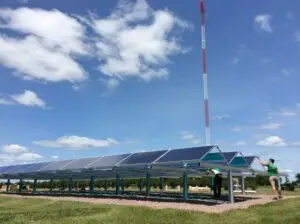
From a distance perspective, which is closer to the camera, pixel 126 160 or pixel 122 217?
pixel 122 217

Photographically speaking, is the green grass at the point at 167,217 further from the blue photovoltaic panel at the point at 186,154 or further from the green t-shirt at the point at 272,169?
the blue photovoltaic panel at the point at 186,154

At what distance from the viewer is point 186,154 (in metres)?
19.0

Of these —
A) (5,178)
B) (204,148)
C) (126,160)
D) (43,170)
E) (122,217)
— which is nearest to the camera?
(122,217)

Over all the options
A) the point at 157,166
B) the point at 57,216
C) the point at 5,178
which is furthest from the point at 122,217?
the point at 5,178

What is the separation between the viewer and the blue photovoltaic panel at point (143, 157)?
1959 centimetres

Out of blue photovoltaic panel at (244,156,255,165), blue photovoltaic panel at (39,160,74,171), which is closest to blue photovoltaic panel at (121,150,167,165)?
blue photovoltaic panel at (39,160,74,171)

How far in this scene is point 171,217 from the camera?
42.8ft

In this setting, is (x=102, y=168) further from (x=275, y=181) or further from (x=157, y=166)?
(x=275, y=181)

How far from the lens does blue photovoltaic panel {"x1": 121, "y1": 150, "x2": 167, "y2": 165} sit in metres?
19.6

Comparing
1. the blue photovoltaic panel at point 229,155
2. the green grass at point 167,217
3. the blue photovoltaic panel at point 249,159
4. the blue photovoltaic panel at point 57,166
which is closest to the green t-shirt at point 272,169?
the green grass at point 167,217

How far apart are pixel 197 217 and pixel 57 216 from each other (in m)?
5.65

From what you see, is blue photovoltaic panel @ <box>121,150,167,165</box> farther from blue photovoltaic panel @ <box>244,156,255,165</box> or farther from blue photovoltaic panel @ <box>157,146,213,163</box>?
blue photovoltaic panel @ <box>244,156,255,165</box>

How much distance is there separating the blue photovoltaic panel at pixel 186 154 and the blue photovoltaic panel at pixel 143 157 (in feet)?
2.15

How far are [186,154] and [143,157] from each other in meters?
3.17
